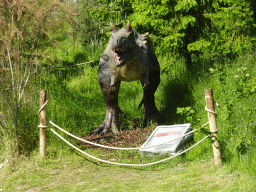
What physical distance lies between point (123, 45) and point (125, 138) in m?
1.74

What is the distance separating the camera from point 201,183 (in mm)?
3844

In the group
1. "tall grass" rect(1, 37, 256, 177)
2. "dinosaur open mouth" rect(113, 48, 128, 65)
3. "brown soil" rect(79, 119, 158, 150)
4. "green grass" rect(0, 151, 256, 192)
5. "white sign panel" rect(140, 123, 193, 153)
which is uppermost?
"dinosaur open mouth" rect(113, 48, 128, 65)

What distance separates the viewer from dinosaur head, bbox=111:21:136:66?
16.7 feet

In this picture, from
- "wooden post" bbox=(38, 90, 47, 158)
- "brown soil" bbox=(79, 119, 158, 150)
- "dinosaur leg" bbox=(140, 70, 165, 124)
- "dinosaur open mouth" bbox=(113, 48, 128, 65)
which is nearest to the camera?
"wooden post" bbox=(38, 90, 47, 158)

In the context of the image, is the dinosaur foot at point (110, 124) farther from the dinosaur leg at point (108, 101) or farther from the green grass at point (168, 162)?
the green grass at point (168, 162)

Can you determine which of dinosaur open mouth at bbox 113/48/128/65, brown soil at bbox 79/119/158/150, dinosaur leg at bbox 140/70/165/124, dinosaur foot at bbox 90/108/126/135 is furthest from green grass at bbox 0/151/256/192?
dinosaur leg at bbox 140/70/165/124

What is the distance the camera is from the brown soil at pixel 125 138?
569cm

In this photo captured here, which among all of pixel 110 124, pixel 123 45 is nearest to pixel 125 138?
pixel 110 124

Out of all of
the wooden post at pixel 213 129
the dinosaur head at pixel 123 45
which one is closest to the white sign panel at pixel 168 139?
the wooden post at pixel 213 129

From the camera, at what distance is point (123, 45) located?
16.8 ft

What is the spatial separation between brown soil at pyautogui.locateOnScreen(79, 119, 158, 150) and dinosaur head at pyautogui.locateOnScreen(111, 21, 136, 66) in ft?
4.57

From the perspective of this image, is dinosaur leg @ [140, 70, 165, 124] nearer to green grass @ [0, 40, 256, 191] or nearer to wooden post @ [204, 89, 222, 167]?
green grass @ [0, 40, 256, 191]

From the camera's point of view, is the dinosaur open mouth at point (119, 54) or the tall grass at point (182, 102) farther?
the dinosaur open mouth at point (119, 54)

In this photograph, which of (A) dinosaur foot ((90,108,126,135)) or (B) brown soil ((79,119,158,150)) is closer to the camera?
(B) brown soil ((79,119,158,150))
